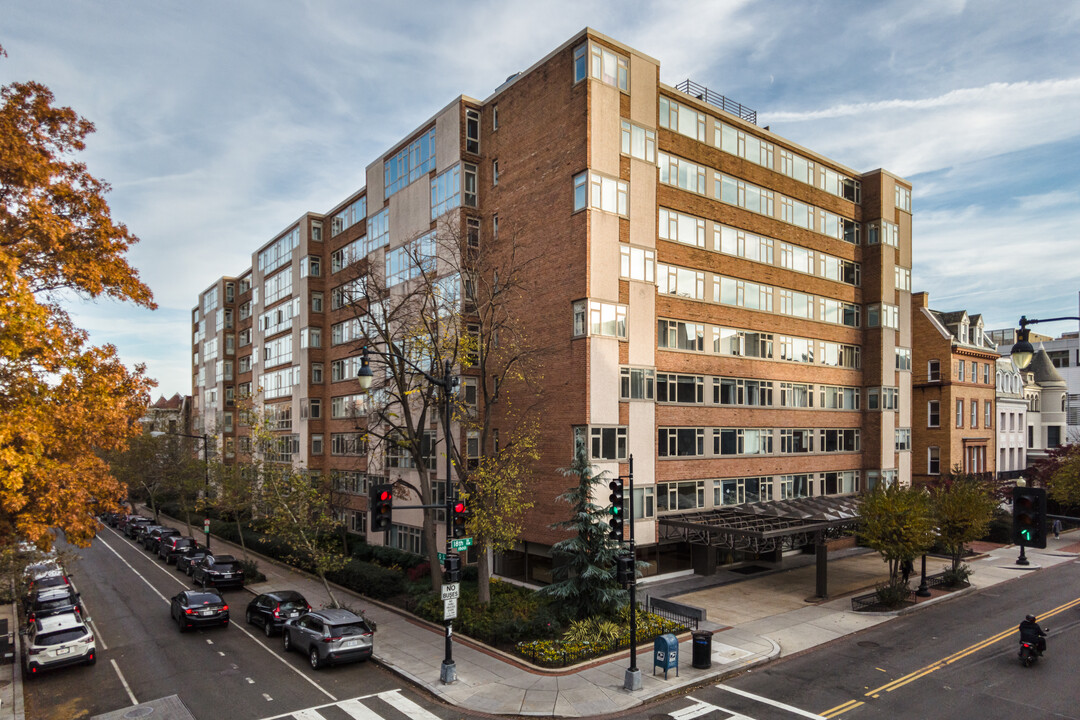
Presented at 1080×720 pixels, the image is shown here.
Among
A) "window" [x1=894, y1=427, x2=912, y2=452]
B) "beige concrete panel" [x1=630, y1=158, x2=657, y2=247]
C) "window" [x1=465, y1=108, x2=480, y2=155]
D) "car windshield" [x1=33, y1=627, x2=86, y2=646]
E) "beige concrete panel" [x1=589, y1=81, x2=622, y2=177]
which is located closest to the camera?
"car windshield" [x1=33, y1=627, x2=86, y2=646]

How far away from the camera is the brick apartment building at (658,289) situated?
29969 mm

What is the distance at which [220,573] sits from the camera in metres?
32.8

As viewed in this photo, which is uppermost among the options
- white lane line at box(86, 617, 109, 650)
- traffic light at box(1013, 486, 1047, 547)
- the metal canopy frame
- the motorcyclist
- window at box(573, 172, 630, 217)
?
window at box(573, 172, 630, 217)

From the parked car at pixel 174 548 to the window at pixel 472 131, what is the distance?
2985 cm

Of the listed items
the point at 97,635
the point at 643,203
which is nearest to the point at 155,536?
the point at 97,635

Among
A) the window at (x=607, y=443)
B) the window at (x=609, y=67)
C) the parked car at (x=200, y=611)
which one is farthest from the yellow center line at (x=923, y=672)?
the window at (x=609, y=67)

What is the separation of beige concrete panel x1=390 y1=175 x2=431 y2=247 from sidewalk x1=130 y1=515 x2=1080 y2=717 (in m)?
20.0

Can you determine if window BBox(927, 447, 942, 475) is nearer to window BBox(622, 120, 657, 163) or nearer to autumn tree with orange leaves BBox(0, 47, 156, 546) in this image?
window BBox(622, 120, 657, 163)

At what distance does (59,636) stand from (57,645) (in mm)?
429

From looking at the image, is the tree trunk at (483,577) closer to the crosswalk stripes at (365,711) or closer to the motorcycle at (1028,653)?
the crosswalk stripes at (365,711)

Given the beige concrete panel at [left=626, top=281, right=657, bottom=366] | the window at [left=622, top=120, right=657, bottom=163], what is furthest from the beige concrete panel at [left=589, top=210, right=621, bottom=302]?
the window at [left=622, top=120, right=657, bottom=163]

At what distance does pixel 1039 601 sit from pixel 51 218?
36.8m

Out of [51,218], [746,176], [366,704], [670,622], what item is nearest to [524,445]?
[670,622]

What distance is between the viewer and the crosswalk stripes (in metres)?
16.8
